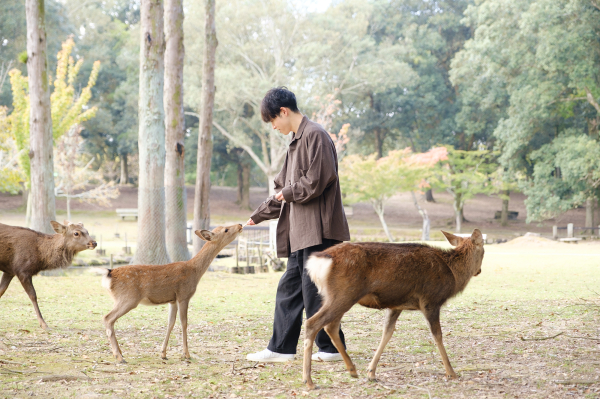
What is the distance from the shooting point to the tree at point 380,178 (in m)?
24.1

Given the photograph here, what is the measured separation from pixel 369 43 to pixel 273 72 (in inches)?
201

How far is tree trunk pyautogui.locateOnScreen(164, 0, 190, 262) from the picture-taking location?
12.4 m

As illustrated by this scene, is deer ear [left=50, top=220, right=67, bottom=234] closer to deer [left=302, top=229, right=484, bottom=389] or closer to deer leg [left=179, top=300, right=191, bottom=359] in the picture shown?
deer leg [left=179, top=300, right=191, bottom=359]

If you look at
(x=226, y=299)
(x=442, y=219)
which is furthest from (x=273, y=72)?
(x=226, y=299)

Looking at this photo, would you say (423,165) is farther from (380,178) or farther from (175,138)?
(175,138)

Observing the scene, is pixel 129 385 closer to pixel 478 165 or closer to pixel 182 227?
pixel 182 227

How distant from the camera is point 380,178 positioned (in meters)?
24.2

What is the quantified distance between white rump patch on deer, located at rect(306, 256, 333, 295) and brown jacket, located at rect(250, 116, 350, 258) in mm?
452

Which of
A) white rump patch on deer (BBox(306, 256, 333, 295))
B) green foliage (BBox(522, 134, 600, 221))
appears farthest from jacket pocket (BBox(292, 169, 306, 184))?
green foliage (BBox(522, 134, 600, 221))

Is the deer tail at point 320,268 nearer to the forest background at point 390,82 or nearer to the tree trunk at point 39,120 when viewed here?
the tree trunk at point 39,120

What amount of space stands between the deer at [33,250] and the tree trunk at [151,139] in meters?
4.55

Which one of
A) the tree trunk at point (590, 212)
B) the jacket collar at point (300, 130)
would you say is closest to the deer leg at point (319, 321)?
the jacket collar at point (300, 130)

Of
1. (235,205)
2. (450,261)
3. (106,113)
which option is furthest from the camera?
(235,205)

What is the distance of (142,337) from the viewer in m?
5.56
